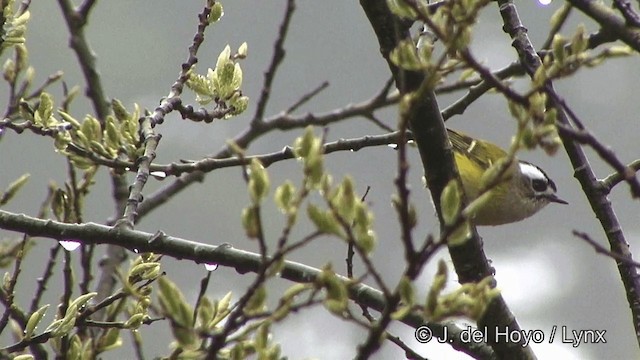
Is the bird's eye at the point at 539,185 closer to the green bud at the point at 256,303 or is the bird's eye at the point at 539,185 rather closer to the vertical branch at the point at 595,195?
the vertical branch at the point at 595,195

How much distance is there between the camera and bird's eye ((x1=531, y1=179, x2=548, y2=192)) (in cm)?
432

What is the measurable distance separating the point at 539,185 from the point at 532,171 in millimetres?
80

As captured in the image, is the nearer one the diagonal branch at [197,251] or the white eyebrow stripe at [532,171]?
the diagonal branch at [197,251]

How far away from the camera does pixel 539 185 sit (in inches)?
172

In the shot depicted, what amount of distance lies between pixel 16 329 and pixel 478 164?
2195 millimetres

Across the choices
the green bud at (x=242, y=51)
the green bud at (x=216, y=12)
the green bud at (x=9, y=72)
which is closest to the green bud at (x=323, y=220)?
the green bud at (x=216, y=12)

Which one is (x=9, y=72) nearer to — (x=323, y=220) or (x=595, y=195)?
(x=595, y=195)

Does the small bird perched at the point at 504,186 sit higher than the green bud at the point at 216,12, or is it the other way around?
the small bird perched at the point at 504,186

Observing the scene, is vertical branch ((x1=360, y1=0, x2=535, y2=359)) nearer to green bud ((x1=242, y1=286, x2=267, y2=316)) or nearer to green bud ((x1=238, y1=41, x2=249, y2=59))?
green bud ((x1=242, y1=286, x2=267, y2=316))

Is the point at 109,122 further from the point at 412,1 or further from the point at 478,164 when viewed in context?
the point at 478,164

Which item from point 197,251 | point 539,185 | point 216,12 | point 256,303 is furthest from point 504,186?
point 256,303

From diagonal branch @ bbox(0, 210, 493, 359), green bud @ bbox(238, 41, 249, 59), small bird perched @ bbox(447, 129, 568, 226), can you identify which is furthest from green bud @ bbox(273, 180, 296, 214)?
small bird perched @ bbox(447, 129, 568, 226)

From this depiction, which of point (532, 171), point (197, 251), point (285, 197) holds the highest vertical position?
point (532, 171)

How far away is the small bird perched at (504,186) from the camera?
12.3ft
